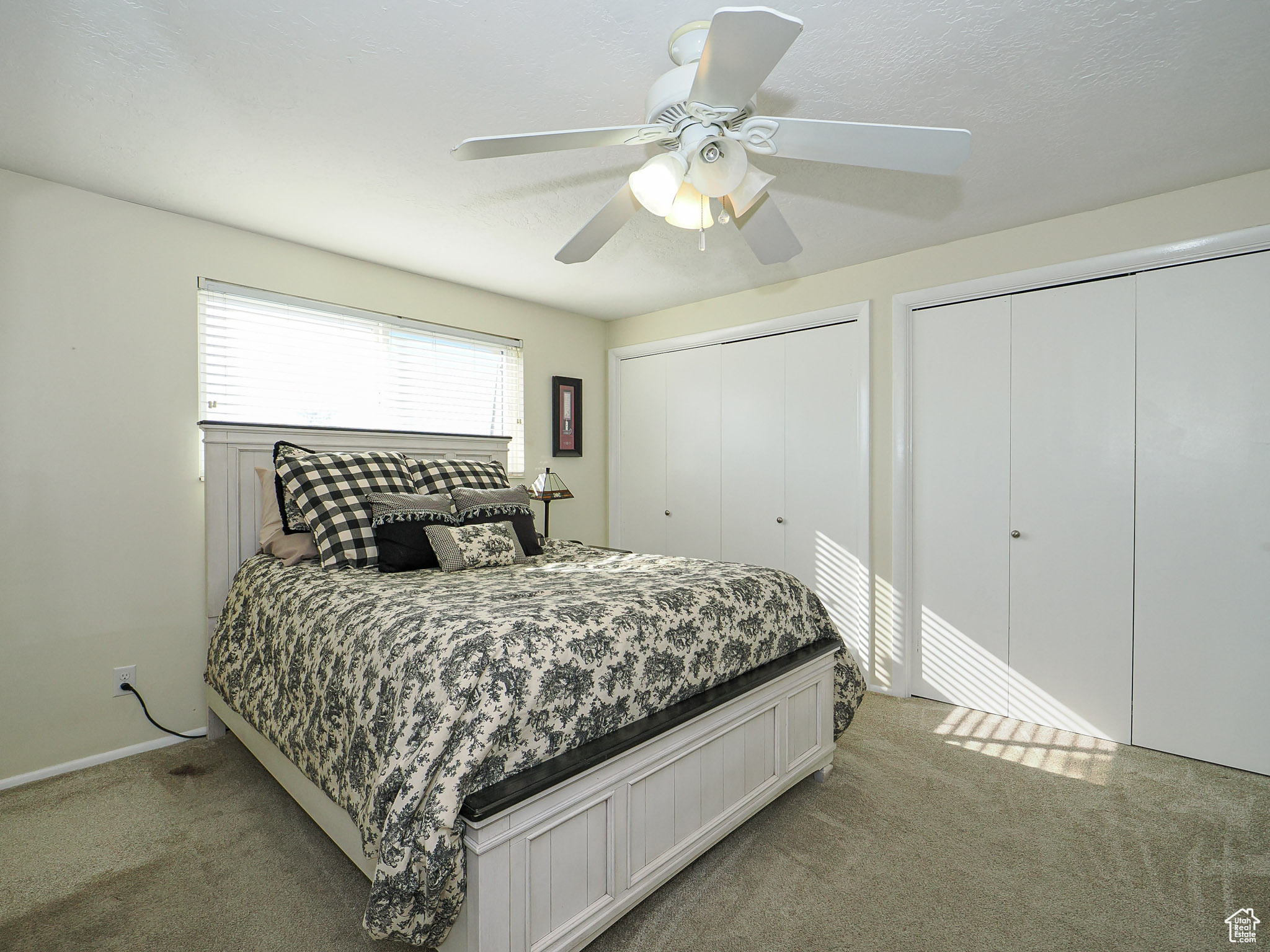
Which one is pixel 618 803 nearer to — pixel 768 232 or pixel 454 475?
pixel 768 232

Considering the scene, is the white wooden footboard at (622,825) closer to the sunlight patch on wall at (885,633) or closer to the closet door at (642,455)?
the sunlight patch on wall at (885,633)

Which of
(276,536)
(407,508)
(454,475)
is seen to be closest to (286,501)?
(276,536)

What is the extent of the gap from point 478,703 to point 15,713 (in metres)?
2.34

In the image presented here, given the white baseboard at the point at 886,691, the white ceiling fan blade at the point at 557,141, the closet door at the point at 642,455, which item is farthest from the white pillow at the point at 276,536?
the white baseboard at the point at 886,691

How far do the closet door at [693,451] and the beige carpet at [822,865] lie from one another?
1.97m

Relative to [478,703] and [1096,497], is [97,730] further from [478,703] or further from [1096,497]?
[1096,497]

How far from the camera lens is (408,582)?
7.04ft

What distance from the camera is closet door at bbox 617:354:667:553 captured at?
14.8ft

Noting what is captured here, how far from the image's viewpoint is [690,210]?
71.4 inches

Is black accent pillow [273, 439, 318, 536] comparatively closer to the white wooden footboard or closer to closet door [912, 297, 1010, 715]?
the white wooden footboard

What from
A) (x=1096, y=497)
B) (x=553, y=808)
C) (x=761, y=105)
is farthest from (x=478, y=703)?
(x=1096, y=497)

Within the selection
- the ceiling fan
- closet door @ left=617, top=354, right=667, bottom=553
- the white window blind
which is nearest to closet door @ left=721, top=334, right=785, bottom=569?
closet door @ left=617, top=354, right=667, bottom=553

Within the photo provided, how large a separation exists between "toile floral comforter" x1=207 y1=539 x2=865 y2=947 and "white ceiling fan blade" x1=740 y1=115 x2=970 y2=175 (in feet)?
4.24

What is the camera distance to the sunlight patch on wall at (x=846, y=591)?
11.5 feet
